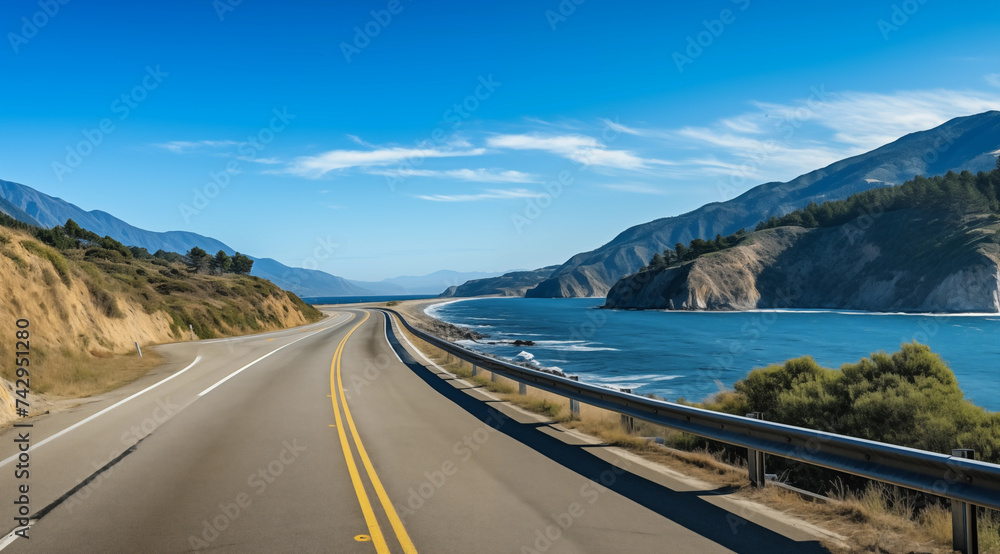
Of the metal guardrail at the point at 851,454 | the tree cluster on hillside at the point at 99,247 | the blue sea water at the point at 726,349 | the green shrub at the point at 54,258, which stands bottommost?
the blue sea water at the point at 726,349

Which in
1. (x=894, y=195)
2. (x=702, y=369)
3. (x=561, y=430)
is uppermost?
(x=894, y=195)

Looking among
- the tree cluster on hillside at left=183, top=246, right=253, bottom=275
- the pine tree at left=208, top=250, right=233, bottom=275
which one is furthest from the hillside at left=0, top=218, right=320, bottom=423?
the pine tree at left=208, top=250, right=233, bottom=275

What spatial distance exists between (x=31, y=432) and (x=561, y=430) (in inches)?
357

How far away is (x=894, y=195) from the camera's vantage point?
135 meters

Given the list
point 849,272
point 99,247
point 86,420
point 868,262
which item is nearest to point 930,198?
point 868,262

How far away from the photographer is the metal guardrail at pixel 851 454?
14.1 feet

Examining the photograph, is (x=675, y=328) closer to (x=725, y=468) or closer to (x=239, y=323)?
(x=239, y=323)

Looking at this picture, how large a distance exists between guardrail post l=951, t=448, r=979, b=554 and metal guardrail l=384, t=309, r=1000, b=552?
2 centimetres

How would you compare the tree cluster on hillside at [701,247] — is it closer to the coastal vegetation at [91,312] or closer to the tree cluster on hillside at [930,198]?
the tree cluster on hillside at [930,198]

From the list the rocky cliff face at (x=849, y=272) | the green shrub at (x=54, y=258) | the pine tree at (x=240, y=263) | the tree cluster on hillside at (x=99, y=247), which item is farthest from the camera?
the pine tree at (x=240, y=263)

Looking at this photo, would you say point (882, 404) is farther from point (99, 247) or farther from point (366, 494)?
point (99, 247)

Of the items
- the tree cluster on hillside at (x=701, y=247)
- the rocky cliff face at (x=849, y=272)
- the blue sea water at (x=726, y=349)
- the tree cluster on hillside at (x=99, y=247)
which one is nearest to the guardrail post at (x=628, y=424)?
the blue sea water at (x=726, y=349)

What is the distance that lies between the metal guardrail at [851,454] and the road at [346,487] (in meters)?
0.76

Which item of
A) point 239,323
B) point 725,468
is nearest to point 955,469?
point 725,468
